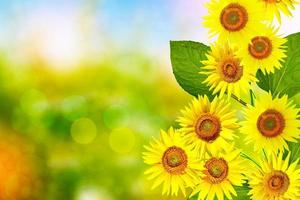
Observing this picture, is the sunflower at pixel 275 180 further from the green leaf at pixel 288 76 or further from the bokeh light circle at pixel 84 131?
the bokeh light circle at pixel 84 131

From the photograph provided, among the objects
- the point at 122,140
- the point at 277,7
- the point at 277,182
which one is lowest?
the point at 277,182

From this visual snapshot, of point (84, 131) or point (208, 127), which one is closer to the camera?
point (208, 127)

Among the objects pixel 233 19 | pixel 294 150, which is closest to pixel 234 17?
pixel 233 19

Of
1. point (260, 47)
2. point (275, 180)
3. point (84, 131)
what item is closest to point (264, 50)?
point (260, 47)

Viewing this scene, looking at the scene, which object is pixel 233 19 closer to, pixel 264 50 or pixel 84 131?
pixel 264 50

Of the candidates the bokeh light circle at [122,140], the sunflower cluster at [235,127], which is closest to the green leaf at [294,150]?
the sunflower cluster at [235,127]

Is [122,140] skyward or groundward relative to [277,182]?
skyward

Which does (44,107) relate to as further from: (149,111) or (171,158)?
(171,158)

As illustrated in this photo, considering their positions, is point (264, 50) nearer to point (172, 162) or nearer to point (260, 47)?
point (260, 47)

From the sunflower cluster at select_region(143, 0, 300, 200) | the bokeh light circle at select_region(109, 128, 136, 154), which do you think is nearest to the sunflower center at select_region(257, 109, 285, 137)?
the sunflower cluster at select_region(143, 0, 300, 200)
